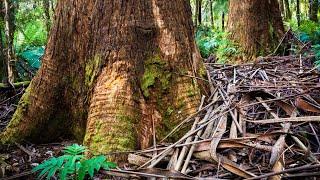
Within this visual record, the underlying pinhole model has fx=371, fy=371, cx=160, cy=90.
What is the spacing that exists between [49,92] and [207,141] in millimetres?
1623

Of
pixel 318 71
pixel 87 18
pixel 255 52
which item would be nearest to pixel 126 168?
pixel 87 18

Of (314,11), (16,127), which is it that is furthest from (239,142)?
(314,11)

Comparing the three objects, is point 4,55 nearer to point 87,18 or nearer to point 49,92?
point 49,92

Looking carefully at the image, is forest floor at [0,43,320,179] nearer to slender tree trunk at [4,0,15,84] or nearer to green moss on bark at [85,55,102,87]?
green moss on bark at [85,55,102,87]

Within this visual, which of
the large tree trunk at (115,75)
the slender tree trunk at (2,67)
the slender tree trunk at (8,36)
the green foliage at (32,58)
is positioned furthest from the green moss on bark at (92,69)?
the green foliage at (32,58)

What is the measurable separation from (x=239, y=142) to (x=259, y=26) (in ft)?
15.1

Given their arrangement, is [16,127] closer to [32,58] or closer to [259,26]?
[32,58]

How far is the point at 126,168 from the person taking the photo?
8.26 ft

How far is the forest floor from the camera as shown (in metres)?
2.20

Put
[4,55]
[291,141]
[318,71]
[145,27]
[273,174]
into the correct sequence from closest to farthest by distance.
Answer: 1. [273,174]
2. [291,141]
3. [145,27]
4. [318,71]
5. [4,55]

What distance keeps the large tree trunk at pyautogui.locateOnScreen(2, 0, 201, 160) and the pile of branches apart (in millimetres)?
230

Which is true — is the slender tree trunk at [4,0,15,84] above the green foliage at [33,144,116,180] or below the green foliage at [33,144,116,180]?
above

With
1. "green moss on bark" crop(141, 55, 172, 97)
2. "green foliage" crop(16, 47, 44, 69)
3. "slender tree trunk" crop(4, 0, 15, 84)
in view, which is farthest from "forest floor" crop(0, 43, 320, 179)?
"green foliage" crop(16, 47, 44, 69)

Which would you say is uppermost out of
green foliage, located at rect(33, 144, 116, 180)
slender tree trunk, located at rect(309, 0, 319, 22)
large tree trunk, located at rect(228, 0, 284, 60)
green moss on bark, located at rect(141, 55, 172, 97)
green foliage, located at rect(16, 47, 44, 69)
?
slender tree trunk, located at rect(309, 0, 319, 22)
